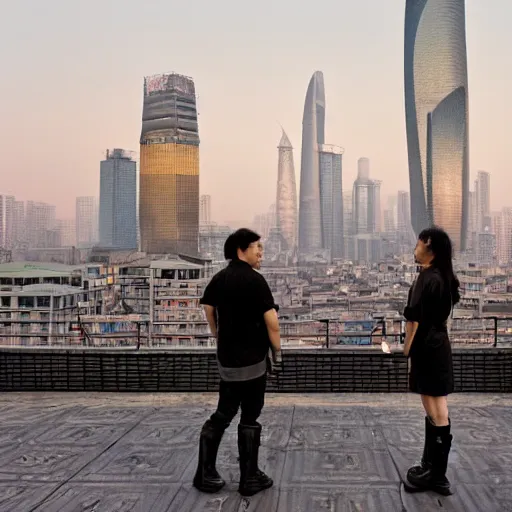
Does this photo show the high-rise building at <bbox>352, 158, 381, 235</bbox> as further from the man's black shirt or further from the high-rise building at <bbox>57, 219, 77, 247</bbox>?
the man's black shirt

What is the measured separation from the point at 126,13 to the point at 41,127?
78.3 inches

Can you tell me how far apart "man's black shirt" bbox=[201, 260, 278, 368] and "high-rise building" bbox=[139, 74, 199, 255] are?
31.8ft

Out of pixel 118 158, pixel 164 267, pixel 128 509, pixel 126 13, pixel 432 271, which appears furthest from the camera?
pixel 118 158

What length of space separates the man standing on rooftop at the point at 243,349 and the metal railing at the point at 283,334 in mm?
2825

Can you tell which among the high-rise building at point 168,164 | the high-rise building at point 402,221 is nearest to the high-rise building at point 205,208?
the high-rise building at point 168,164

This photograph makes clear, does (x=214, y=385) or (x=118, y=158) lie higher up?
(x=118, y=158)

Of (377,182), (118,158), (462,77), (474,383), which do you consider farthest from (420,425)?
(462,77)

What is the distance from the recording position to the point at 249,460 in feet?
7.49

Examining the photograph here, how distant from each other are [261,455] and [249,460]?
1.63 feet

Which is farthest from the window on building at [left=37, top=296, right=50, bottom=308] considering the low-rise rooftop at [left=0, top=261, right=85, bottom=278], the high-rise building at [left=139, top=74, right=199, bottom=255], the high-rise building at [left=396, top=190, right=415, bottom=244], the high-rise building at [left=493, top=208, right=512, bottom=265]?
the high-rise building at [left=493, top=208, right=512, bottom=265]

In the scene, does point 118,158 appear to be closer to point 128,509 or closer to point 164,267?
point 164,267

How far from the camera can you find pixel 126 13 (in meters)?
7.32

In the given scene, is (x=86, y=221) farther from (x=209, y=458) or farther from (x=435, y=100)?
(x=435, y=100)

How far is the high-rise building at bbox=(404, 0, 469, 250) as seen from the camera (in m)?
24.5
